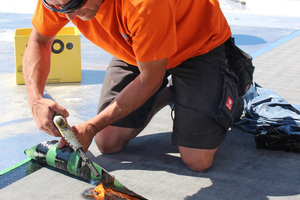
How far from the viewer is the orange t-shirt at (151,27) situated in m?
1.53

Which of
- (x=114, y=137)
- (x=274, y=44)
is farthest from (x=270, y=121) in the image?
(x=274, y=44)

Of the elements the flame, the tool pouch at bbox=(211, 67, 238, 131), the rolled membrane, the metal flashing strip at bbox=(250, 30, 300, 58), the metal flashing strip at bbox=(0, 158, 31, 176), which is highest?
the tool pouch at bbox=(211, 67, 238, 131)

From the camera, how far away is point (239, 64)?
91.0 inches

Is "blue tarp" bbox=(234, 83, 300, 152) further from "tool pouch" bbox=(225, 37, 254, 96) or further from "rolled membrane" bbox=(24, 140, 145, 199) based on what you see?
"rolled membrane" bbox=(24, 140, 145, 199)

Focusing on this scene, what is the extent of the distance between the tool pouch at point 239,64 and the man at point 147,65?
0.27 feet

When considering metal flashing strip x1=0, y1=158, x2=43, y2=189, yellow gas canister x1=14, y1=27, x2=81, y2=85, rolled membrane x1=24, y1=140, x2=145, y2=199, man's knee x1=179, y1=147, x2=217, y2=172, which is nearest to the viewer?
rolled membrane x1=24, y1=140, x2=145, y2=199

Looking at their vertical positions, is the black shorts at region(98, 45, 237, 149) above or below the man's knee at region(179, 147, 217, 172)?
above

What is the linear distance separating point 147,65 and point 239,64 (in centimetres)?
88

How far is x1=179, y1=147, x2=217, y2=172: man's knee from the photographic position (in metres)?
2.04

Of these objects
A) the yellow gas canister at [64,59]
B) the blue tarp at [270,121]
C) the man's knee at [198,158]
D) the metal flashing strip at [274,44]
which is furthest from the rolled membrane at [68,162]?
the metal flashing strip at [274,44]

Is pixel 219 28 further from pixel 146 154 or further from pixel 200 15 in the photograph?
pixel 146 154

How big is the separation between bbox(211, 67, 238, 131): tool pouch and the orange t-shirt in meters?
0.19

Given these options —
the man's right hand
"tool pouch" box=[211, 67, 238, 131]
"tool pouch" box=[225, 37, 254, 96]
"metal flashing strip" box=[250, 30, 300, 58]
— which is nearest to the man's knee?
"tool pouch" box=[211, 67, 238, 131]

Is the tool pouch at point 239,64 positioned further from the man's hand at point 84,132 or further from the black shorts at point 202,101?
the man's hand at point 84,132
